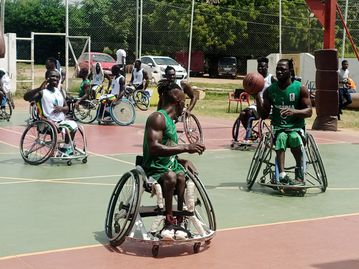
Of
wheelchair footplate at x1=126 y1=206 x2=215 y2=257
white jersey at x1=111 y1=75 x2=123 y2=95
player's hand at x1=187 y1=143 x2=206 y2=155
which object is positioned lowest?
wheelchair footplate at x1=126 y1=206 x2=215 y2=257

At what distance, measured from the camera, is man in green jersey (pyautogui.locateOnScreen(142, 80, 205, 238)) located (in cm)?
579

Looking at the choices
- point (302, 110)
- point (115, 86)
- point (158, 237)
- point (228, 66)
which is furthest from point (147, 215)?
point (228, 66)

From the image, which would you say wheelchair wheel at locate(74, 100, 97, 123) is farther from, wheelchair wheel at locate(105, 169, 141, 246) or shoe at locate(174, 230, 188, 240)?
A: shoe at locate(174, 230, 188, 240)

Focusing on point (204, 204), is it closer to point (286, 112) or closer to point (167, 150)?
point (167, 150)

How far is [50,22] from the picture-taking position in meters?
51.9

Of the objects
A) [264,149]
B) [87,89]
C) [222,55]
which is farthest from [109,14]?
[264,149]

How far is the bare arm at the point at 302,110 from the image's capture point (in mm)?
8383

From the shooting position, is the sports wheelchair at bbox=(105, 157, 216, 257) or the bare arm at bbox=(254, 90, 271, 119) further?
the bare arm at bbox=(254, 90, 271, 119)

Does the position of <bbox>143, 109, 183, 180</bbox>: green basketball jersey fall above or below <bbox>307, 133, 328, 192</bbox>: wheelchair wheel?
above

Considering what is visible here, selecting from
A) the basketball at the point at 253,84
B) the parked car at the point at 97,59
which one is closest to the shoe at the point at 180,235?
the basketball at the point at 253,84

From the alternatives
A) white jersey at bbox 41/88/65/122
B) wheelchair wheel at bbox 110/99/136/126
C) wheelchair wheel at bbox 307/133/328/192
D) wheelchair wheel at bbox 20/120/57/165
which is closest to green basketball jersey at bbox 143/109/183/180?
wheelchair wheel at bbox 307/133/328/192

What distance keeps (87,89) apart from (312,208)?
10.5m

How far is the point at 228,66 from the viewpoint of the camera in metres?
42.3

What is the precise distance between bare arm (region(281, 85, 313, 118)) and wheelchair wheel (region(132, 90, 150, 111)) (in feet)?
43.0
